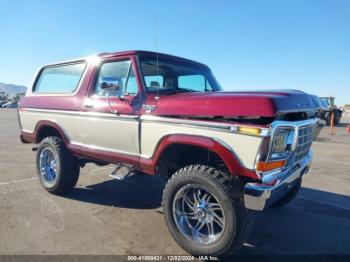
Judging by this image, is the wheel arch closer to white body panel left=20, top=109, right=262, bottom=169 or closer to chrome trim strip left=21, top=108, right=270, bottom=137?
white body panel left=20, top=109, right=262, bottom=169

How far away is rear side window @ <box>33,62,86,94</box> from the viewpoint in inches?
192

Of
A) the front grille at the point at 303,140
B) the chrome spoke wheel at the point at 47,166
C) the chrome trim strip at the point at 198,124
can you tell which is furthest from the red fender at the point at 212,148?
the chrome spoke wheel at the point at 47,166

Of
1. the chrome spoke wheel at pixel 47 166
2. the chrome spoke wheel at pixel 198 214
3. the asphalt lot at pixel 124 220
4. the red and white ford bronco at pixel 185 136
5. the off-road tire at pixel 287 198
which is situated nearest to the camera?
the red and white ford bronco at pixel 185 136

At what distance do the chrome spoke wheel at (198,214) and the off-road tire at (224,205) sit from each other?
0.24ft

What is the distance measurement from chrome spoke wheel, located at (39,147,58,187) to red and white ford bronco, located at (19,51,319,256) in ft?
0.06

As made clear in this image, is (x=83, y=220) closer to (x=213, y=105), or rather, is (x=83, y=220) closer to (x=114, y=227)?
(x=114, y=227)

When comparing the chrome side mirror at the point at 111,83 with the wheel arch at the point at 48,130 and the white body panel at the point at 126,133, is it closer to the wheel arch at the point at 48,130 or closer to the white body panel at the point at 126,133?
the white body panel at the point at 126,133

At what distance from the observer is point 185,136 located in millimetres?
3266

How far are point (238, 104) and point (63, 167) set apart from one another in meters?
3.17

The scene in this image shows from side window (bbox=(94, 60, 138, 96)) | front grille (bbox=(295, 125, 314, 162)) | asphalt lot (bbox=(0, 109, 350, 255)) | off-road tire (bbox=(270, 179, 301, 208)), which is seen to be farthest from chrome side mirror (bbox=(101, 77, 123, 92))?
off-road tire (bbox=(270, 179, 301, 208))

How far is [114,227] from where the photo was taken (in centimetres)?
385

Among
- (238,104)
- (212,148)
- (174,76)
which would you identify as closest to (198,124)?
(212,148)

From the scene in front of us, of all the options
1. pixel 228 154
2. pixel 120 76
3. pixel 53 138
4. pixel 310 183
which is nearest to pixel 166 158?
pixel 228 154

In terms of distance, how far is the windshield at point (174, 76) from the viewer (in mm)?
4059
